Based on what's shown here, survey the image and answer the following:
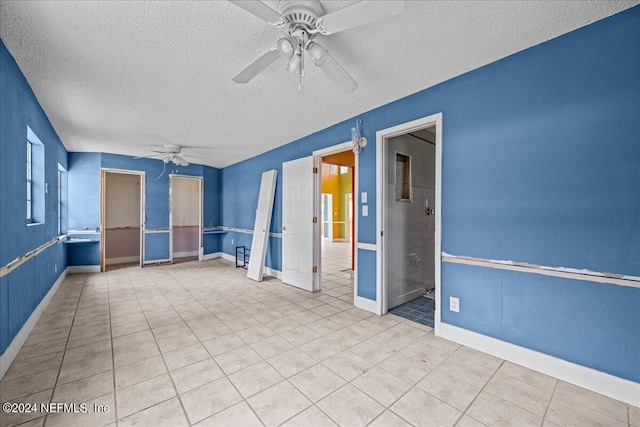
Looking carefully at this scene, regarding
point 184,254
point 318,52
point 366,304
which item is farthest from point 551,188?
point 184,254

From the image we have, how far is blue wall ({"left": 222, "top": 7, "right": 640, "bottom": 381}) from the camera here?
1765 millimetres

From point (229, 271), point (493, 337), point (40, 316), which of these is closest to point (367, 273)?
point (493, 337)

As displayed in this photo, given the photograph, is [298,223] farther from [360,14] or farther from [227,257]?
[227,257]

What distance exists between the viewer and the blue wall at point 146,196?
18.1 ft

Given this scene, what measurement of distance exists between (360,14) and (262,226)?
4.27 m

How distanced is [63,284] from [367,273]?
17.4ft

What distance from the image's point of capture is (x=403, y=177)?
12.1ft

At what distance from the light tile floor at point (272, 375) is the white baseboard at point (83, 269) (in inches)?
102

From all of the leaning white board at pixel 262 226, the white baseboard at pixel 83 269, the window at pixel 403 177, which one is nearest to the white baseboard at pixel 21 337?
the white baseboard at pixel 83 269

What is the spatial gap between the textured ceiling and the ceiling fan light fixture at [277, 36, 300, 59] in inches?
9.4

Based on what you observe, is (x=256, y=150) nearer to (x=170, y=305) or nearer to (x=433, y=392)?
(x=170, y=305)

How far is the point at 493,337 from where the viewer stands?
2318 millimetres

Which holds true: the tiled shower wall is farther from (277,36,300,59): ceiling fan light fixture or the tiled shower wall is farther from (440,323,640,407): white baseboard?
(277,36,300,59): ceiling fan light fixture

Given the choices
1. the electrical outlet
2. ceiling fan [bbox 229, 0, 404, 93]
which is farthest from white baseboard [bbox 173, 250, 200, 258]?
the electrical outlet
